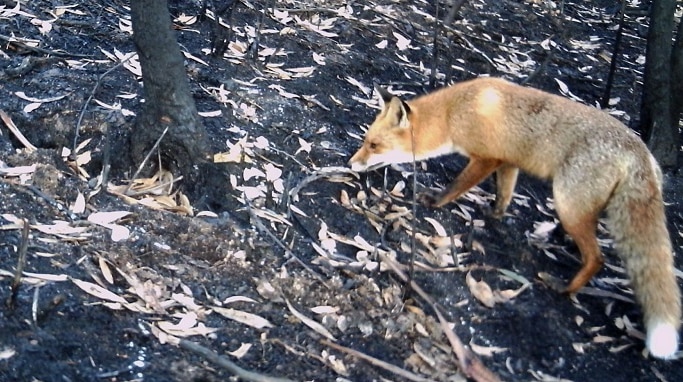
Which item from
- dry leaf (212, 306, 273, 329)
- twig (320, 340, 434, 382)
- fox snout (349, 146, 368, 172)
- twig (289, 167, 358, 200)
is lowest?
twig (320, 340, 434, 382)

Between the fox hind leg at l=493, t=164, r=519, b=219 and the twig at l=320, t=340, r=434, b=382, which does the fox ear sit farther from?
the twig at l=320, t=340, r=434, b=382

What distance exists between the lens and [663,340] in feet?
13.8

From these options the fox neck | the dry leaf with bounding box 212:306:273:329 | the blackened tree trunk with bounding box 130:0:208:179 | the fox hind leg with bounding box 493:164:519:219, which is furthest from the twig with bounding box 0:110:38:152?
the fox hind leg with bounding box 493:164:519:219

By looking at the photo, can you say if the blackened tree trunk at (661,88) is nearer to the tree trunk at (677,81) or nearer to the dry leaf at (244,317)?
the tree trunk at (677,81)

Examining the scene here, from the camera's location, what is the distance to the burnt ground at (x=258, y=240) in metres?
3.44

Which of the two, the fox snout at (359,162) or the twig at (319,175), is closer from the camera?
the twig at (319,175)

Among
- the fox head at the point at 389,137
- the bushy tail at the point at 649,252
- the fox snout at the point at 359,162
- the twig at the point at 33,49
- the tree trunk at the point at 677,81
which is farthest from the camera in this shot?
the tree trunk at the point at 677,81

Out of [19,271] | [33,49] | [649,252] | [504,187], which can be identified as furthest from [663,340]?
[33,49]

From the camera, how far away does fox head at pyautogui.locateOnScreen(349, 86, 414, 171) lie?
5086 mm

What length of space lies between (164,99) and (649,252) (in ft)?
9.97

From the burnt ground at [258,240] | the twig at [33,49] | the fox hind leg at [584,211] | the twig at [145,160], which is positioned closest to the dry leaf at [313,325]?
the burnt ground at [258,240]

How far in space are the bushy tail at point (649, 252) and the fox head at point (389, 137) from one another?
1.43 meters

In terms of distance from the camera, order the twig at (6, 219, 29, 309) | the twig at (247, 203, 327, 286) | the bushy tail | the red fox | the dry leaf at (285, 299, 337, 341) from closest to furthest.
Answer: the twig at (6, 219, 29, 309), the dry leaf at (285, 299, 337, 341), the twig at (247, 203, 327, 286), the bushy tail, the red fox

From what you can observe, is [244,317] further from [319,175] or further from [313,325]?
[319,175]
